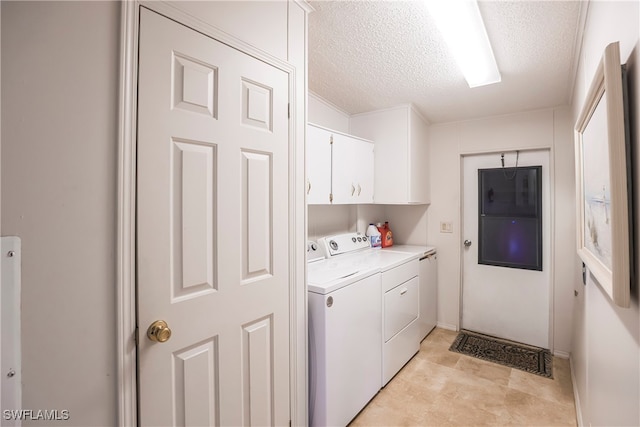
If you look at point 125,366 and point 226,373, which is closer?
point 125,366

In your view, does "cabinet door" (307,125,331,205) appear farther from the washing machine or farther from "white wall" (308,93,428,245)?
the washing machine

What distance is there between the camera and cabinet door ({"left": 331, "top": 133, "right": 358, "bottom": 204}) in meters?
2.38

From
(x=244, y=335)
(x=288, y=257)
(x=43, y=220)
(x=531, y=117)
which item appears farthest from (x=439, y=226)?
(x=43, y=220)

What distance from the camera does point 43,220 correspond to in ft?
2.58

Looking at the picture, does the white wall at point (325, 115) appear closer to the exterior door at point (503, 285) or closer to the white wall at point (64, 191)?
the exterior door at point (503, 285)

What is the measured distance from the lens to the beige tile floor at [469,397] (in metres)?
1.90

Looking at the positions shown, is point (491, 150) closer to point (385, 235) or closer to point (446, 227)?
point (446, 227)

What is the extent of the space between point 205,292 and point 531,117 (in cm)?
323

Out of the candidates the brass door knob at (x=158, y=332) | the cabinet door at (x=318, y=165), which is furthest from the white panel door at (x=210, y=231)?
the cabinet door at (x=318, y=165)

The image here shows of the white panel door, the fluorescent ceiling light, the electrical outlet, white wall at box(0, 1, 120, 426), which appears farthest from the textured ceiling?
the electrical outlet

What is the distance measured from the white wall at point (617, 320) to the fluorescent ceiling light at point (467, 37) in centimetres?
45

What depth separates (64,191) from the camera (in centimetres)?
81

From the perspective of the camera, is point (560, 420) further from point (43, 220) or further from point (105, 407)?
point (43, 220)

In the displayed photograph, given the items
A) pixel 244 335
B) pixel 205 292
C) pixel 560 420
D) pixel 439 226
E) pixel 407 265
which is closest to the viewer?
pixel 205 292
